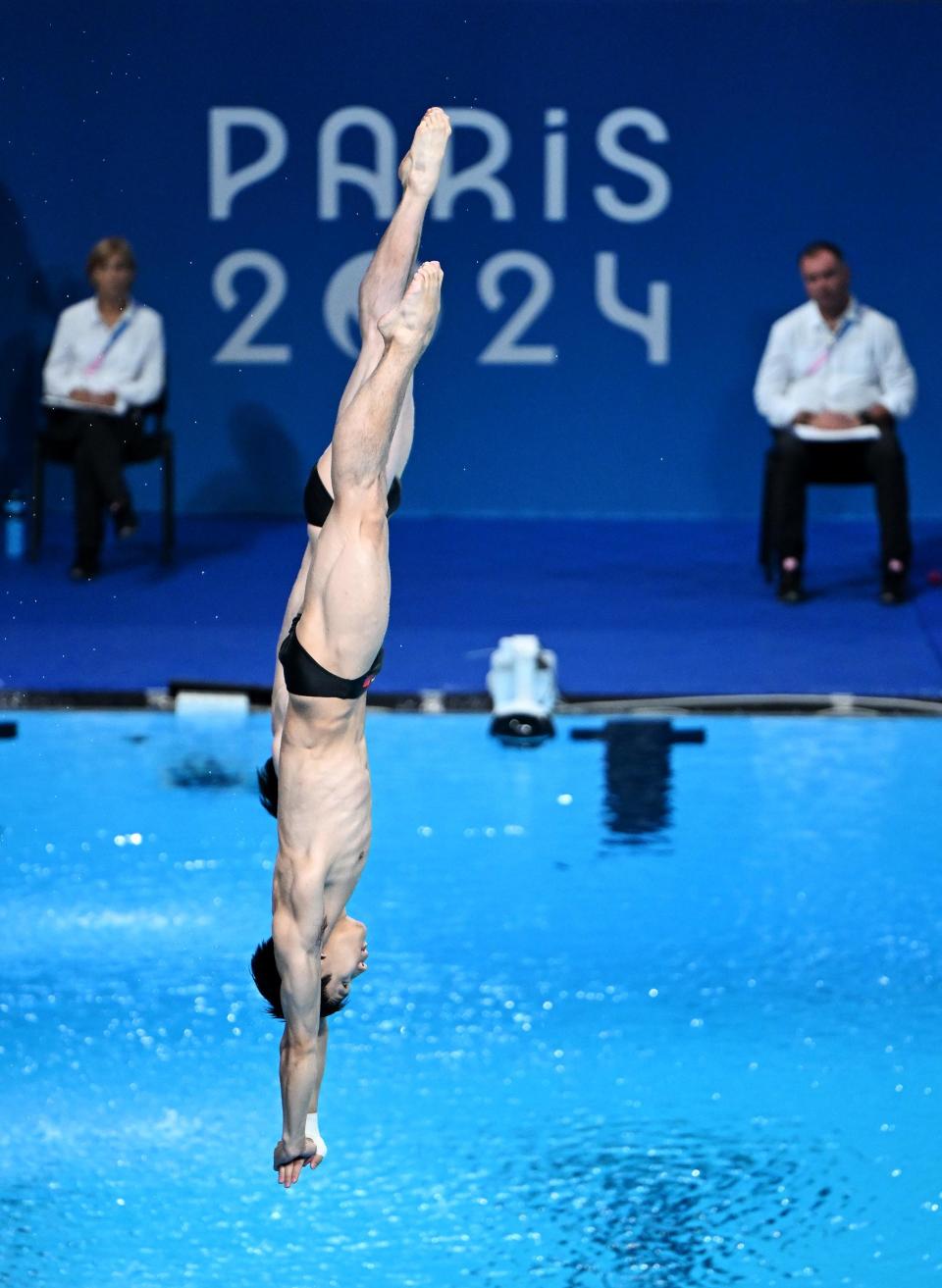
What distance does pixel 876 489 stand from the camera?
9.45 metres

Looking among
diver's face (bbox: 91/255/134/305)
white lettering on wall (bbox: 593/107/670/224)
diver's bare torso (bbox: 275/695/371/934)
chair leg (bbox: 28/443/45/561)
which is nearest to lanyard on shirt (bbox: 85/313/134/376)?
diver's face (bbox: 91/255/134/305)

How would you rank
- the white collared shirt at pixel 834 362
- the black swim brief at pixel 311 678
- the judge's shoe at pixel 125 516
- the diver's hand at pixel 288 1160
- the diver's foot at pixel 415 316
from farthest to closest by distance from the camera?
the white collared shirt at pixel 834 362
the judge's shoe at pixel 125 516
the diver's hand at pixel 288 1160
the black swim brief at pixel 311 678
the diver's foot at pixel 415 316

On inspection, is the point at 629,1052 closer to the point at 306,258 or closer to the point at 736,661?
the point at 736,661

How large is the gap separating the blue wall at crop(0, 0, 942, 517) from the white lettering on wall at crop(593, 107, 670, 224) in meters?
0.02

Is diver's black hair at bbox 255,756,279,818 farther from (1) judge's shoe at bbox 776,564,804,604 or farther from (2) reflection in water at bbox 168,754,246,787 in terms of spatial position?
(1) judge's shoe at bbox 776,564,804,604

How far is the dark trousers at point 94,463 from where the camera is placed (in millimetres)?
9664

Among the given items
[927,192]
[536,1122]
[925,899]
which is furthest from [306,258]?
[536,1122]

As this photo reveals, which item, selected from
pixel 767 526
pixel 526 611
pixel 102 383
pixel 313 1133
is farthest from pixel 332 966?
pixel 102 383

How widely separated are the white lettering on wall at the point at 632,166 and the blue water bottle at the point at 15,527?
3389mm

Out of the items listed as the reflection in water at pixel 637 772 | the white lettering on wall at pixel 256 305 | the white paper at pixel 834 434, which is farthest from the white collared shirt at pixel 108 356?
the reflection in water at pixel 637 772

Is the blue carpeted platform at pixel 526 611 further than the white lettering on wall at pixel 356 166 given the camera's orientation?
No

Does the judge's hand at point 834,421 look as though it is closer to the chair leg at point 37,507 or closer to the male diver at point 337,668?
the chair leg at point 37,507

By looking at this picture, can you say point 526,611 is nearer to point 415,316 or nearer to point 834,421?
point 834,421

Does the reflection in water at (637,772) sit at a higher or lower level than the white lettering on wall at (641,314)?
lower
